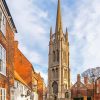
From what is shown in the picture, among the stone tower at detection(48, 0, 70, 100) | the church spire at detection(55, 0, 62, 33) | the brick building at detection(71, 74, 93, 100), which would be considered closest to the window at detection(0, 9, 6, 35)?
the brick building at detection(71, 74, 93, 100)

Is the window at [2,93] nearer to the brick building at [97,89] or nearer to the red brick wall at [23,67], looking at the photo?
the red brick wall at [23,67]

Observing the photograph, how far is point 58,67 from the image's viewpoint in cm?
12950

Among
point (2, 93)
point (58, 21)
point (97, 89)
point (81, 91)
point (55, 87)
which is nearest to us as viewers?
point (2, 93)

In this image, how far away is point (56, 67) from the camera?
130500mm

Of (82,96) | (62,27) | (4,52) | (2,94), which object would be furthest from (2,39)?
(62,27)

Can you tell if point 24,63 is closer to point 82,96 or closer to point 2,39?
point 2,39

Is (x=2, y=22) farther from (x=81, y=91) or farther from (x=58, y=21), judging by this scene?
(x=58, y=21)

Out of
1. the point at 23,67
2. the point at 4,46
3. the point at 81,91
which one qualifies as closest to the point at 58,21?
the point at 81,91

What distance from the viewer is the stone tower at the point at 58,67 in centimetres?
12625

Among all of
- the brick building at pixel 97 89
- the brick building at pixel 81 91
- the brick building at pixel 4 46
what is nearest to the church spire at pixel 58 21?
the brick building at pixel 81 91

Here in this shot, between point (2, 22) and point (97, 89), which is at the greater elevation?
point (2, 22)

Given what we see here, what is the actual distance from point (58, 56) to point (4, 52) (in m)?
114

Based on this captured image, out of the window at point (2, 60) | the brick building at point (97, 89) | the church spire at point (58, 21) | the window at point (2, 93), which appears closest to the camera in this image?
the window at point (2, 93)

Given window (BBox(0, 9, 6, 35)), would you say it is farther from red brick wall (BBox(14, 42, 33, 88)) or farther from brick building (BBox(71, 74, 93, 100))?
brick building (BBox(71, 74, 93, 100))
